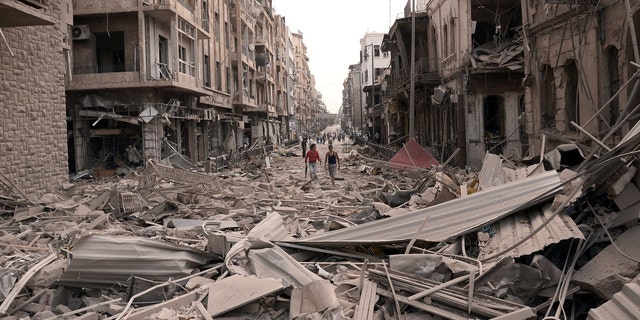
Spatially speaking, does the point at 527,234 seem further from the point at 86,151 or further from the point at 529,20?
the point at 86,151

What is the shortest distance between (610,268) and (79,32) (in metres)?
25.3

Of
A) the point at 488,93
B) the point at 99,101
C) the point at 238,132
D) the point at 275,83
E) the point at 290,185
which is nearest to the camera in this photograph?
the point at 290,185

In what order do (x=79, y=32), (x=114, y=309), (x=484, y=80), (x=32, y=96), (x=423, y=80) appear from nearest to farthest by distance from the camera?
(x=114, y=309) → (x=32, y=96) → (x=484, y=80) → (x=79, y=32) → (x=423, y=80)

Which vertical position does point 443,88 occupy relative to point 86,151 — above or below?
above

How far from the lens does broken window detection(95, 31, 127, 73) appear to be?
87.1 ft

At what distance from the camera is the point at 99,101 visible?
2547 cm

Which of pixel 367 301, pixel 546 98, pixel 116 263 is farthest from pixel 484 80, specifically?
pixel 116 263

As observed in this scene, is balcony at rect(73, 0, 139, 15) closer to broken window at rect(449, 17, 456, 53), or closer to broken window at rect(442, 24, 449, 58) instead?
A: broken window at rect(449, 17, 456, 53)

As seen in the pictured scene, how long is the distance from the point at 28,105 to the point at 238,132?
30399mm

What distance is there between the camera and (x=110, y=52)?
89.4 ft

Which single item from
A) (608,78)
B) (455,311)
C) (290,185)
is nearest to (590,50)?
(608,78)

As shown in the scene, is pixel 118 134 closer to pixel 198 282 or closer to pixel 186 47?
pixel 186 47

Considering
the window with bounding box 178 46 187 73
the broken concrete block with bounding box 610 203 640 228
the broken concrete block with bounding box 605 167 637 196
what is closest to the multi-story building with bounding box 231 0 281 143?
the window with bounding box 178 46 187 73

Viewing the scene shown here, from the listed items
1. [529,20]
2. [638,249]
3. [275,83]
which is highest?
[275,83]
